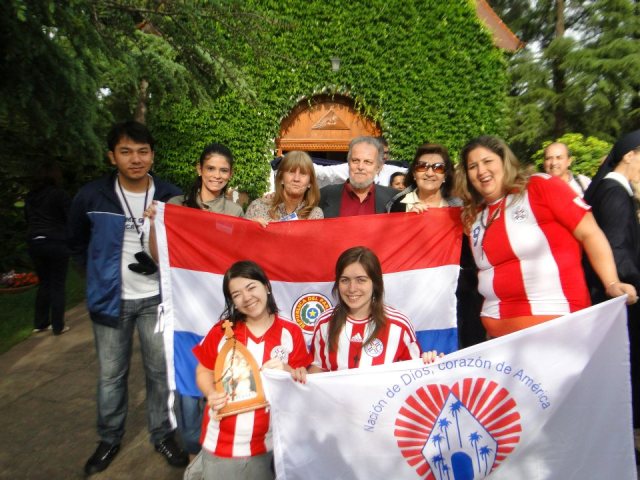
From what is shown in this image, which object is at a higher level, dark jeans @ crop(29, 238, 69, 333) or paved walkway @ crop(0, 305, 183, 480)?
dark jeans @ crop(29, 238, 69, 333)

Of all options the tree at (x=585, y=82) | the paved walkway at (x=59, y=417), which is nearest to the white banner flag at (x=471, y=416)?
the paved walkway at (x=59, y=417)

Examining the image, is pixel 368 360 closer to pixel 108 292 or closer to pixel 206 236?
pixel 206 236

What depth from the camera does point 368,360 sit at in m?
2.28

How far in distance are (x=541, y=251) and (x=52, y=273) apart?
5.54 meters

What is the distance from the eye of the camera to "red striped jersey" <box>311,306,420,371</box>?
228 centimetres

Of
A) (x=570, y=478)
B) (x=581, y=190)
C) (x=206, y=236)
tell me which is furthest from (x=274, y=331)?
(x=581, y=190)

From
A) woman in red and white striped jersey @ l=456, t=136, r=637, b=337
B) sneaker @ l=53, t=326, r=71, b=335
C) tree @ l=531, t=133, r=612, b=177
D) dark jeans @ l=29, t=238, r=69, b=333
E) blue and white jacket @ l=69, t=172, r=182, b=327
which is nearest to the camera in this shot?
woman in red and white striped jersey @ l=456, t=136, r=637, b=337

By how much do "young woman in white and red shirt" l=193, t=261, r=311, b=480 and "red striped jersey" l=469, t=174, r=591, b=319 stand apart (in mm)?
1086

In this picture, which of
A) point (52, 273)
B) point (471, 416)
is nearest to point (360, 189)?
point (471, 416)

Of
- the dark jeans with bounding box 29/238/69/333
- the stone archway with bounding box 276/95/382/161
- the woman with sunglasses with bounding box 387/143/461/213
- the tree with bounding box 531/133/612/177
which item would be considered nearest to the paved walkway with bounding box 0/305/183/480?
the dark jeans with bounding box 29/238/69/333

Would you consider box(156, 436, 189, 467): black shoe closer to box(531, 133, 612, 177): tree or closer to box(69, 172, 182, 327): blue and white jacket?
box(69, 172, 182, 327): blue and white jacket

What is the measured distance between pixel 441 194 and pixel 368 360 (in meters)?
1.39

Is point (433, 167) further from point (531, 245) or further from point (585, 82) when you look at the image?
point (585, 82)

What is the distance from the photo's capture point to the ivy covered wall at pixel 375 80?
35.4 feet
